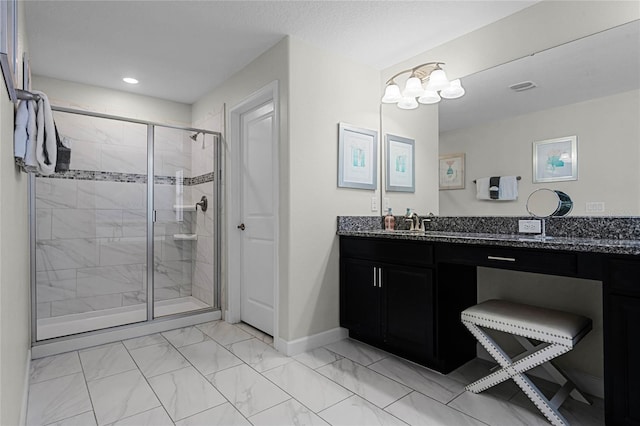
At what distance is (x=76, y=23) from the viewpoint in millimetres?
2533

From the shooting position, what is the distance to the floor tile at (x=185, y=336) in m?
2.94

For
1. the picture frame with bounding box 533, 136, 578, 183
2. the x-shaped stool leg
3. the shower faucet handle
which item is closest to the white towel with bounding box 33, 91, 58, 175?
the shower faucet handle

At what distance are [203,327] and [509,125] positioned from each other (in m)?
3.01

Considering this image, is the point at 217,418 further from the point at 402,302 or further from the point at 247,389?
the point at 402,302

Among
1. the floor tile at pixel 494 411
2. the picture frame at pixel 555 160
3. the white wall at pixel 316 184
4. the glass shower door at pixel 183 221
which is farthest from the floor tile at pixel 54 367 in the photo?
the picture frame at pixel 555 160

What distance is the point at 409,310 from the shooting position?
93.8 inches

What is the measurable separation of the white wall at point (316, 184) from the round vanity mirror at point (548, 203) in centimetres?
131

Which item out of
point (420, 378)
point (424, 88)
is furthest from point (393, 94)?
point (420, 378)

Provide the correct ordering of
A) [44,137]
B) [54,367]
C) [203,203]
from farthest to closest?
[203,203], [54,367], [44,137]

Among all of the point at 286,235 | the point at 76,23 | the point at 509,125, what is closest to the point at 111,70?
the point at 76,23

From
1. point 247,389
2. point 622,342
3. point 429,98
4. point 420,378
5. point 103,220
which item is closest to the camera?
point 622,342

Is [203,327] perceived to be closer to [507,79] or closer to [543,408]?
[543,408]

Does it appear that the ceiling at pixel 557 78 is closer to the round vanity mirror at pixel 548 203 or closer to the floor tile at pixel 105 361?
the round vanity mirror at pixel 548 203

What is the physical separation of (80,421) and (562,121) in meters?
3.11
